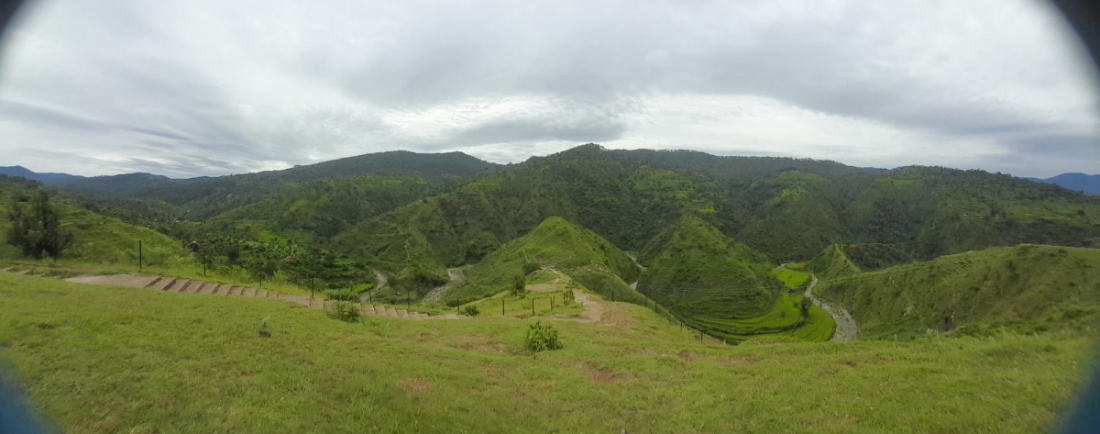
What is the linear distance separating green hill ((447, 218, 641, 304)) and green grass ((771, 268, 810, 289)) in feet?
124

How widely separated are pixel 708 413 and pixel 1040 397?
18.5 feet

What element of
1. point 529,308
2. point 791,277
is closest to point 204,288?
point 529,308

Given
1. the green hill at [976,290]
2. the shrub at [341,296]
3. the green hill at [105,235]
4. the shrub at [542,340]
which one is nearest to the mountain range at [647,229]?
the green hill at [105,235]

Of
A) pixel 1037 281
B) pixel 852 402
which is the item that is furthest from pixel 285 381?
pixel 1037 281

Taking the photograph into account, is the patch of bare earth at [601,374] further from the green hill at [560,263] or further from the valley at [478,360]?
the green hill at [560,263]

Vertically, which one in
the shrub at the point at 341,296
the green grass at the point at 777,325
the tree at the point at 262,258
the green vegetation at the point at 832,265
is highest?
the shrub at the point at 341,296

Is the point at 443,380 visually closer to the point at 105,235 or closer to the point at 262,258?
the point at 105,235

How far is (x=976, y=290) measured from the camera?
4966 centimetres

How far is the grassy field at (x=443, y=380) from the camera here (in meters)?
7.58

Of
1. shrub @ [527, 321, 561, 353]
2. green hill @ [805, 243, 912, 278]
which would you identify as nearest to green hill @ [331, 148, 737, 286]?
green hill @ [805, 243, 912, 278]

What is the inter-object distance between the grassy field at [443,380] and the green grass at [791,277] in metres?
107

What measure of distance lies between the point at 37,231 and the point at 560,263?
69.0 metres

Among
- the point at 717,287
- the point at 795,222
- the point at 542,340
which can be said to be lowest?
the point at 717,287

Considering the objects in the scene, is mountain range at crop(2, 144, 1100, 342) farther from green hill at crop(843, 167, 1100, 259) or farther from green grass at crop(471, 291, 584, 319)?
green grass at crop(471, 291, 584, 319)
